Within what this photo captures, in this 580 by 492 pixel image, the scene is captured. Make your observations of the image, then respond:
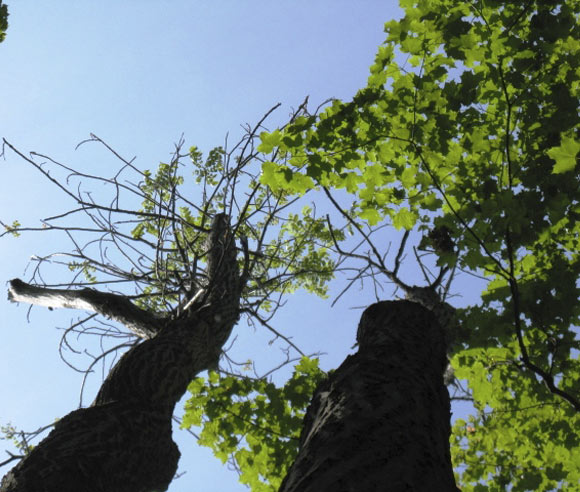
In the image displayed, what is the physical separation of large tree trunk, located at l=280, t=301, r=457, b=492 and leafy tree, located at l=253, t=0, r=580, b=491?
81cm

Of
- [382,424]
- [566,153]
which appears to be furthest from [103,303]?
[566,153]

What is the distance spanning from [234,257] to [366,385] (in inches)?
125

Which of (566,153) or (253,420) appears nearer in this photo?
(566,153)

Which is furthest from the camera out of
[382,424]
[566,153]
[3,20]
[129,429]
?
[3,20]

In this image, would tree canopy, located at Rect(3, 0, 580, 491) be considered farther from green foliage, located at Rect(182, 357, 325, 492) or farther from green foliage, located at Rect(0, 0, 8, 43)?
green foliage, located at Rect(0, 0, 8, 43)

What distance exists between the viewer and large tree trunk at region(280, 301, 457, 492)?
4.09 feet

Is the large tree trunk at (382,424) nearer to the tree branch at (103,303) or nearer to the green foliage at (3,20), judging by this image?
the tree branch at (103,303)

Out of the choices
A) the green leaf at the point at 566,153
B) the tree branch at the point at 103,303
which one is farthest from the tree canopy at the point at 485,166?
the tree branch at the point at 103,303

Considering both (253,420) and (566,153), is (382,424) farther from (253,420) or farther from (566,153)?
(253,420)

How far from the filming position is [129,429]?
2520mm

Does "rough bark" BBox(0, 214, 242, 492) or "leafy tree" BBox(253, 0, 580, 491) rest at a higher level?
"leafy tree" BBox(253, 0, 580, 491)

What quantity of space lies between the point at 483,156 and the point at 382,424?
6.83 ft

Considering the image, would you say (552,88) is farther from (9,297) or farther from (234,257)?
(9,297)

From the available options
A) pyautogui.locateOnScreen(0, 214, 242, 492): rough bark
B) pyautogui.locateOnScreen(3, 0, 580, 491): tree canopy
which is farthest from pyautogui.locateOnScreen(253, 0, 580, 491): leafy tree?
pyautogui.locateOnScreen(0, 214, 242, 492): rough bark
